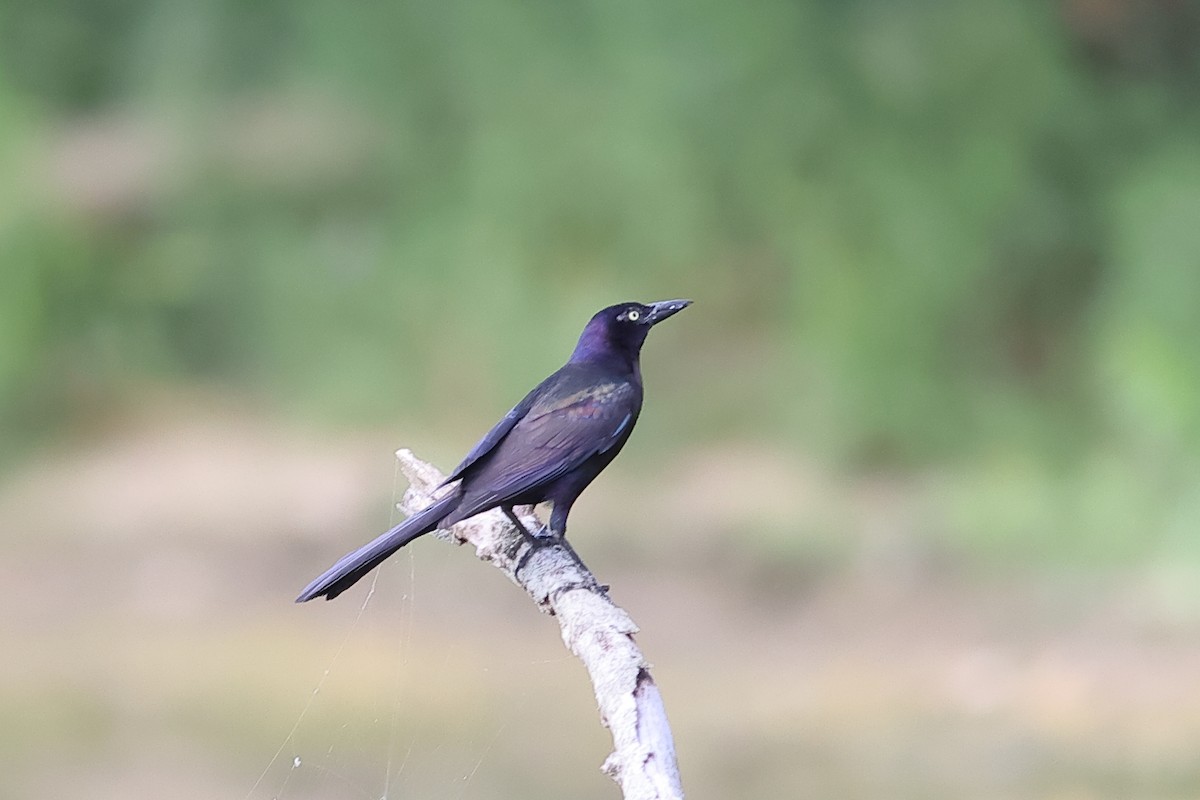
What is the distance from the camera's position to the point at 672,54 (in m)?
5.93

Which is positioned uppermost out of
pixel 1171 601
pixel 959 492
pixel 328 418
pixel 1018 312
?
pixel 1018 312

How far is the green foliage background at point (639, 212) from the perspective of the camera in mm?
5738

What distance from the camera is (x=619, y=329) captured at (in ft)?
8.14

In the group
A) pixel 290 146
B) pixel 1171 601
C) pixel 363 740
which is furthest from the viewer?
pixel 290 146

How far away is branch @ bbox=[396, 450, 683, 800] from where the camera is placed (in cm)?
169

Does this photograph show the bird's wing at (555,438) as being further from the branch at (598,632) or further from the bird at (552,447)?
the branch at (598,632)

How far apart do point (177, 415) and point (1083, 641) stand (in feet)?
11.5

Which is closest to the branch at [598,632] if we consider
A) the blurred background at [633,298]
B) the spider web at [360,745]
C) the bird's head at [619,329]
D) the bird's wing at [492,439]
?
the bird's wing at [492,439]

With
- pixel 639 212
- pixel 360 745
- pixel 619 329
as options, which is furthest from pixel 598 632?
pixel 639 212

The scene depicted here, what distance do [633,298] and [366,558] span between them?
3.83 meters

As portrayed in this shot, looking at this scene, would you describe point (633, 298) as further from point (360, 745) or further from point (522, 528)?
point (522, 528)

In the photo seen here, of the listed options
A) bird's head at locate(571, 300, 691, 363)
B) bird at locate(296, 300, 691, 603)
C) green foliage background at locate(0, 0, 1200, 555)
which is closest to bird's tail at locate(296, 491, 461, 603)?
bird at locate(296, 300, 691, 603)

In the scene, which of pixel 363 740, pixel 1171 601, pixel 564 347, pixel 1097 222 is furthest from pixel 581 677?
pixel 1097 222

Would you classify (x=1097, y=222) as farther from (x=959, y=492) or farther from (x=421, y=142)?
(x=421, y=142)
